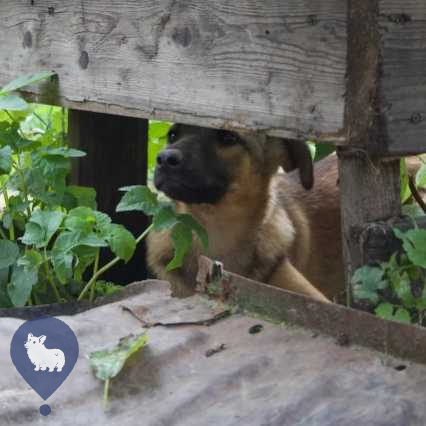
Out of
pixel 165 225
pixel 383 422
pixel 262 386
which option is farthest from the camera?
pixel 165 225

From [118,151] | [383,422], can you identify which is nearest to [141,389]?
[383,422]

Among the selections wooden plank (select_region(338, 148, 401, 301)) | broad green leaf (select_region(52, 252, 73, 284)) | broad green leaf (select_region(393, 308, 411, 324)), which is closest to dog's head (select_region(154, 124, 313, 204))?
broad green leaf (select_region(52, 252, 73, 284))

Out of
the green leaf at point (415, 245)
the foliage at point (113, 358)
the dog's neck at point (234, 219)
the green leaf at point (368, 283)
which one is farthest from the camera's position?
the dog's neck at point (234, 219)

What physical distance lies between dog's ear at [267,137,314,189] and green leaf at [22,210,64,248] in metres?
1.40

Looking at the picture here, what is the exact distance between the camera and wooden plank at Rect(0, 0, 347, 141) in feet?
11.4

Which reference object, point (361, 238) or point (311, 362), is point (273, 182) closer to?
point (361, 238)

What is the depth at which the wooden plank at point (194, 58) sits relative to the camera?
11.4 ft

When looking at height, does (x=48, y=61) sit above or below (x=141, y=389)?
above

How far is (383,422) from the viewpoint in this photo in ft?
8.44

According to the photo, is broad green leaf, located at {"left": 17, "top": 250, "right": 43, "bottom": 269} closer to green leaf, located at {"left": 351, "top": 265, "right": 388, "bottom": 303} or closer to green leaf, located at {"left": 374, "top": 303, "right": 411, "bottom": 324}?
green leaf, located at {"left": 351, "top": 265, "right": 388, "bottom": 303}

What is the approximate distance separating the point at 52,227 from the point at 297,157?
58.1 inches

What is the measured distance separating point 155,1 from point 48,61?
879 mm

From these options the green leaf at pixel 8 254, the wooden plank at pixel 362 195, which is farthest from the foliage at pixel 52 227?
the wooden plank at pixel 362 195

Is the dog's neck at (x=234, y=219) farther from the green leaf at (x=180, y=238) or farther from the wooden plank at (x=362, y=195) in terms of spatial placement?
the wooden plank at (x=362, y=195)
